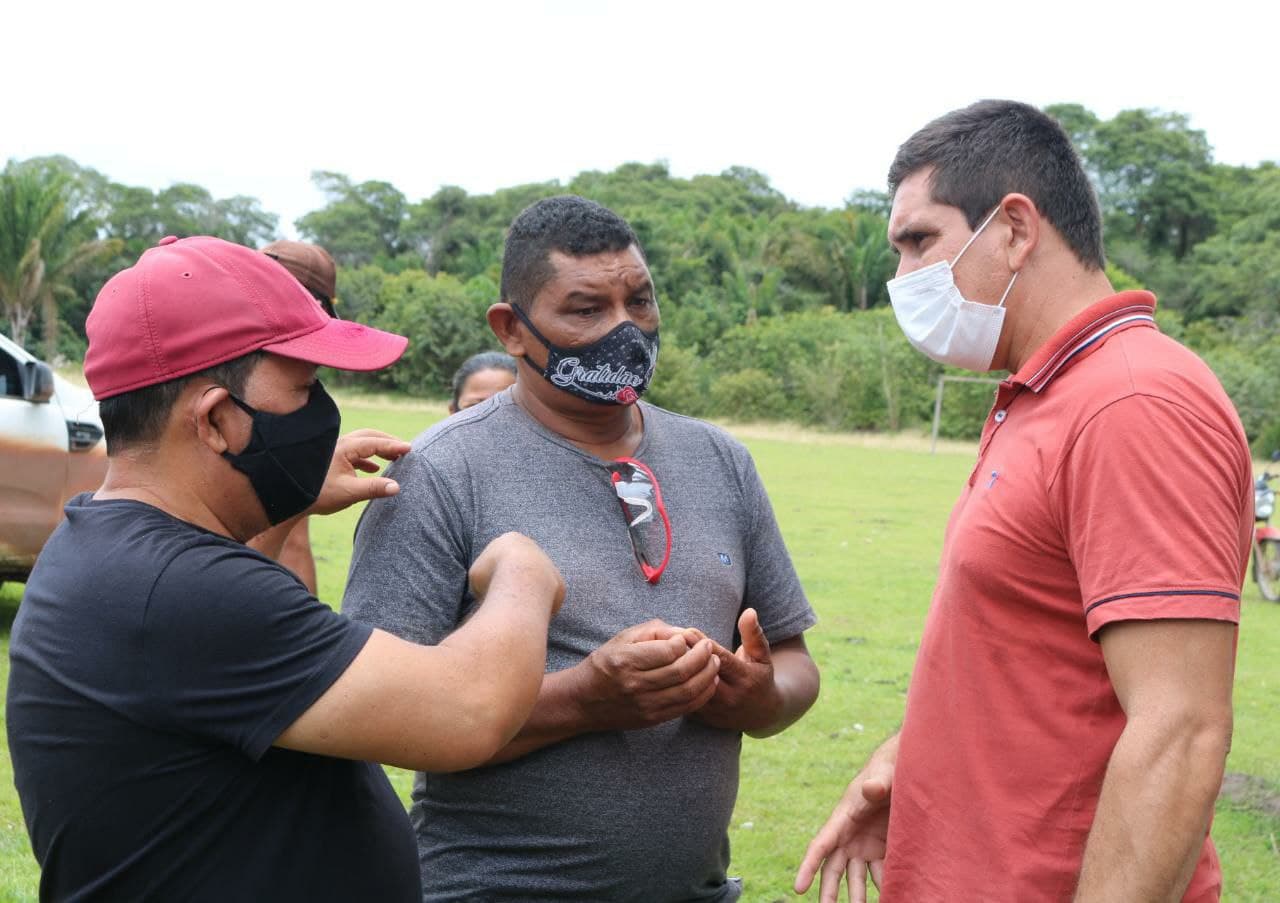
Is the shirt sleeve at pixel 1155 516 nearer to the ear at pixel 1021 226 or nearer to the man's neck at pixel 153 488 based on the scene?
the ear at pixel 1021 226

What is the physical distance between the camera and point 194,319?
2105 mm

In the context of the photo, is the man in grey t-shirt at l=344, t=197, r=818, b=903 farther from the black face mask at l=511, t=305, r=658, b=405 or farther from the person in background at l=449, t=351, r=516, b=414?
the person in background at l=449, t=351, r=516, b=414

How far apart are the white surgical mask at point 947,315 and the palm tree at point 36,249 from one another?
55.8 m

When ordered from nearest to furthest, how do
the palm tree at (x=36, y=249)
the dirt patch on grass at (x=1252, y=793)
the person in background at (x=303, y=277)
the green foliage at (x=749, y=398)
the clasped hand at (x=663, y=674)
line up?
1. the clasped hand at (x=663, y=674)
2. the person in background at (x=303, y=277)
3. the dirt patch on grass at (x=1252, y=793)
4. the green foliage at (x=749, y=398)
5. the palm tree at (x=36, y=249)

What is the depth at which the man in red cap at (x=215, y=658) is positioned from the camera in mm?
1932

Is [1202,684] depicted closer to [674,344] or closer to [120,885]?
[120,885]

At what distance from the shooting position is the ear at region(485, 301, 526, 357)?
318 cm

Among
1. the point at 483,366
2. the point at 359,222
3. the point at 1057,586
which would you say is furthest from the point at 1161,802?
the point at 359,222

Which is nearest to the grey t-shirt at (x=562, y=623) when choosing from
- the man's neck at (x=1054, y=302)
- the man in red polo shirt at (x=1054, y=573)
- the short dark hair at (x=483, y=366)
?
the man in red polo shirt at (x=1054, y=573)

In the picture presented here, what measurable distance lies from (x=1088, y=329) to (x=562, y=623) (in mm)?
1288

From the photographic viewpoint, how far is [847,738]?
782 cm

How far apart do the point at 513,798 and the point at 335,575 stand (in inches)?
379

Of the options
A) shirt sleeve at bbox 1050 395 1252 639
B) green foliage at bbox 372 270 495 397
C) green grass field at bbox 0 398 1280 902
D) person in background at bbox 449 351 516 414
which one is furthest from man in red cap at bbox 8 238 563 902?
green foliage at bbox 372 270 495 397

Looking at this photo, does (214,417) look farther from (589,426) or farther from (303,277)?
(303,277)
